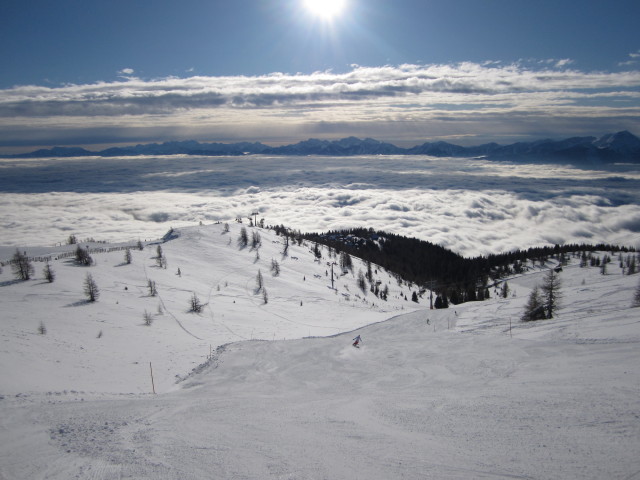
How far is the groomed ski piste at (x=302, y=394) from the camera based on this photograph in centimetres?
1313

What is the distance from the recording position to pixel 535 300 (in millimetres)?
49625

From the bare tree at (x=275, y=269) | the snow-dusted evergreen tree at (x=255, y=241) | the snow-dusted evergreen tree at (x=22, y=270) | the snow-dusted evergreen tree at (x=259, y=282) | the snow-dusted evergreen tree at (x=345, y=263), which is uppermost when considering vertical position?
the snow-dusted evergreen tree at (x=22, y=270)

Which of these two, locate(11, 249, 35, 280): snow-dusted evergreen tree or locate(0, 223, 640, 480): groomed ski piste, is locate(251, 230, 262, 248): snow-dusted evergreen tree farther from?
locate(11, 249, 35, 280): snow-dusted evergreen tree

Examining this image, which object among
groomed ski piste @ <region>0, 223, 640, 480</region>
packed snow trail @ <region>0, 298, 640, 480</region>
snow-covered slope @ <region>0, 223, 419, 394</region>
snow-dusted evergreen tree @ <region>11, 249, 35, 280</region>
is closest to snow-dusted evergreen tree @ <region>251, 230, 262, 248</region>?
snow-covered slope @ <region>0, 223, 419, 394</region>

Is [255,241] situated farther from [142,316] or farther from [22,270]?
[142,316]

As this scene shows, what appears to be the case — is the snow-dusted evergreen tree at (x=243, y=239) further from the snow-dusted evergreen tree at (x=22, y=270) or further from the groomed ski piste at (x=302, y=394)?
the snow-dusted evergreen tree at (x=22, y=270)

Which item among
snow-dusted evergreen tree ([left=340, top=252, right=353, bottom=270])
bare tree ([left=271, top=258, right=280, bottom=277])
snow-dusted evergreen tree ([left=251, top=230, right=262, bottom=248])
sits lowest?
snow-dusted evergreen tree ([left=340, top=252, right=353, bottom=270])

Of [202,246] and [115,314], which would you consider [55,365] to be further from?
[202,246]

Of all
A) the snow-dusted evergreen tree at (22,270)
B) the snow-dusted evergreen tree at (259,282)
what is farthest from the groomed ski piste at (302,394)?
the snow-dusted evergreen tree at (259,282)

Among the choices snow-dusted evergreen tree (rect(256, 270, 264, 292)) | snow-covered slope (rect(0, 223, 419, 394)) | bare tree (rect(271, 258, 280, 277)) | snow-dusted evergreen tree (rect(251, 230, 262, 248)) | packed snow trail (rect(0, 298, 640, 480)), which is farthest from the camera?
snow-dusted evergreen tree (rect(251, 230, 262, 248))

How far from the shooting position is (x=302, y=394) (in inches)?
948

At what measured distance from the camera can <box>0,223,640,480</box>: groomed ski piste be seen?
13.1m

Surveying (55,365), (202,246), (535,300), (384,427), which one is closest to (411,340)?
(384,427)

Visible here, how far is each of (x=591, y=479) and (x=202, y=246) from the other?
9930cm
